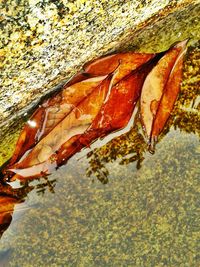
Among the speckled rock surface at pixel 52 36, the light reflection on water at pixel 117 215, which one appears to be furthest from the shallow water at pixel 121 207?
the speckled rock surface at pixel 52 36

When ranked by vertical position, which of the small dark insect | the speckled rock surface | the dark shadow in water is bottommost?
the dark shadow in water

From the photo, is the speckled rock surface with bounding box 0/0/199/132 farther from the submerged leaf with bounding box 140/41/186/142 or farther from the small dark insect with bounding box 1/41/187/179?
the submerged leaf with bounding box 140/41/186/142

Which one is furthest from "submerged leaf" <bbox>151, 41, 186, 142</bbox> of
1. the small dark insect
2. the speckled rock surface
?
the speckled rock surface

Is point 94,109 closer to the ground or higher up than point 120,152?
higher up

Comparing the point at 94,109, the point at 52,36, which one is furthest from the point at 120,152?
the point at 52,36

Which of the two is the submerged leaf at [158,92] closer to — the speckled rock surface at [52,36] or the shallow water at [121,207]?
the shallow water at [121,207]

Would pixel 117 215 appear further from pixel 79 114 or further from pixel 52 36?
pixel 52 36
